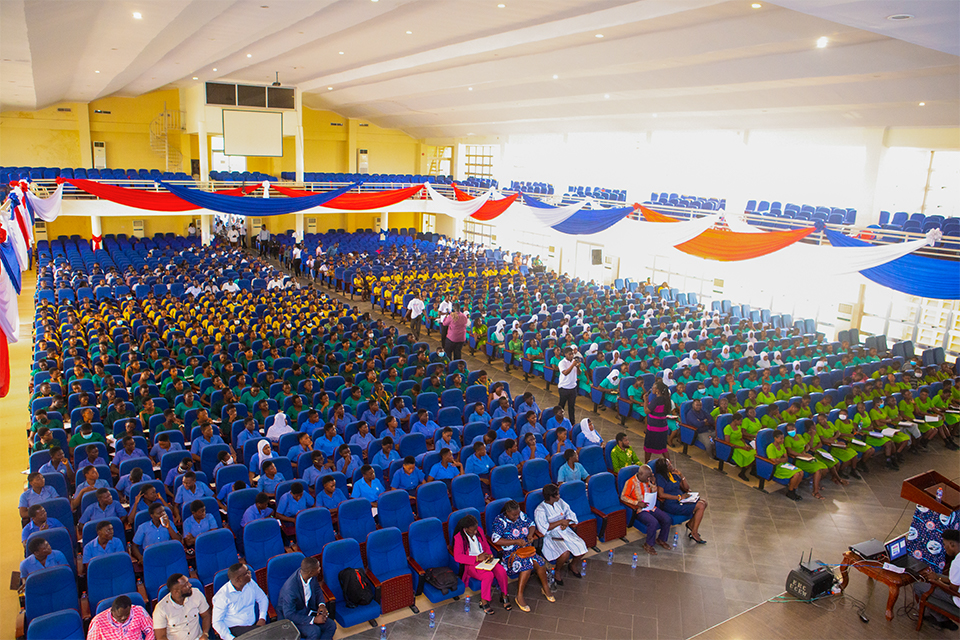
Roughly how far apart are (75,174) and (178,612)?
73.8 feet

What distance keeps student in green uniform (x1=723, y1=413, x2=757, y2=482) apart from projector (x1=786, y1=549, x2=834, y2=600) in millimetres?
2401

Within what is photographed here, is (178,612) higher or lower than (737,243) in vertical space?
lower

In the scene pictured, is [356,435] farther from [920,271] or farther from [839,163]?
[839,163]

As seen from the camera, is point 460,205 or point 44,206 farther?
point 460,205

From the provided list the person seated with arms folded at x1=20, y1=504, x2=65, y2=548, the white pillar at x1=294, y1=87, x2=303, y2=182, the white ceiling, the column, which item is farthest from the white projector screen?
the person seated with arms folded at x1=20, y1=504, x2=65, y2=548

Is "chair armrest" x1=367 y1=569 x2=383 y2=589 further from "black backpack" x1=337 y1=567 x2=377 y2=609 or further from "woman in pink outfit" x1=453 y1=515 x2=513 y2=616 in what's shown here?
"woman in pink outfit" x1=453 y1=515 x2=513 y2=616

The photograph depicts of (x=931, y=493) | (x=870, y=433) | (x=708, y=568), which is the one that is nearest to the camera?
(x=931, y=493)

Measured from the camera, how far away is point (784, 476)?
332 inches

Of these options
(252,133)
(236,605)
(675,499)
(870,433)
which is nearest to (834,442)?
(870,433)

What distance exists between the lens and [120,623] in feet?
15.3

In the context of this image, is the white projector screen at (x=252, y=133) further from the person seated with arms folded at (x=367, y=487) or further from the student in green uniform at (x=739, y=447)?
the student in green uniform at (x=739, y=447)

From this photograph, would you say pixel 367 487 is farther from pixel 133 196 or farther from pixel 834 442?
pixel 133 196

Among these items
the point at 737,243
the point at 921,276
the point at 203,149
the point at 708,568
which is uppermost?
the point at 203,149

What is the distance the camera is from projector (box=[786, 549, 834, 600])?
20.8 feet
